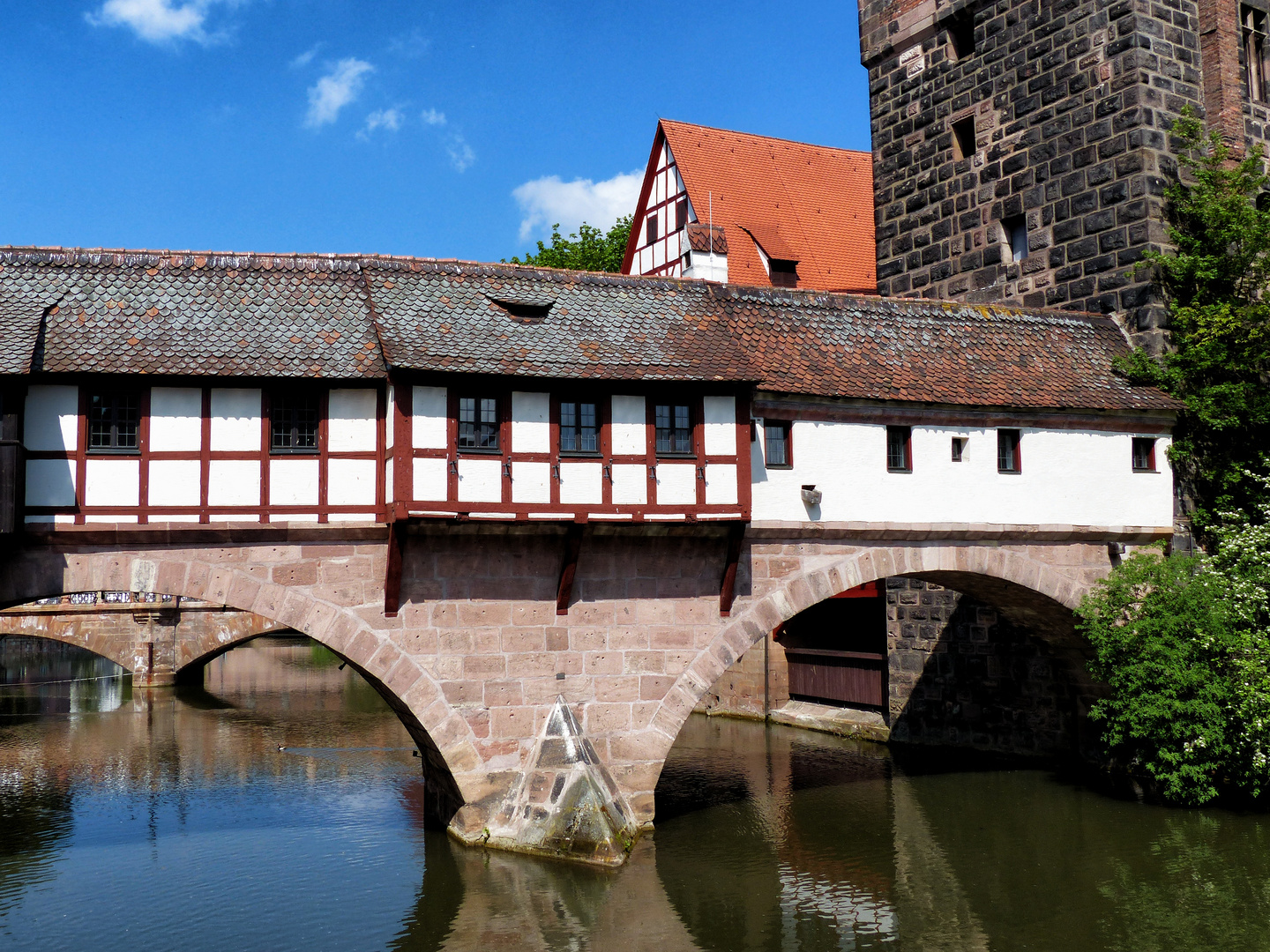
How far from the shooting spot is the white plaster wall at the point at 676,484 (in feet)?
49.8

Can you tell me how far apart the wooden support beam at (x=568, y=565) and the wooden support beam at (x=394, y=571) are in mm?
1960

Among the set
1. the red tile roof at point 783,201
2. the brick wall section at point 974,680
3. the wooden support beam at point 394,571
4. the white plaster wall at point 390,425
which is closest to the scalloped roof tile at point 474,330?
the white plaster wall at point 390,425

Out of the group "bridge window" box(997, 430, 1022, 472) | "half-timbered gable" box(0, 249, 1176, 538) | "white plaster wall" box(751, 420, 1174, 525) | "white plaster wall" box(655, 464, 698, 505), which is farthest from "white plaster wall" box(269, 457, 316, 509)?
"bridge window" box(997, 430, 1022, 472)

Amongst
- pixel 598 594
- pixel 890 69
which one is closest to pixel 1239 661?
pixel 598 594

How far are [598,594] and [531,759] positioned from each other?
2169 millimetres

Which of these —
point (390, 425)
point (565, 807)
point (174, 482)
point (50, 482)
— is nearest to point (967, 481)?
point (565, 807)

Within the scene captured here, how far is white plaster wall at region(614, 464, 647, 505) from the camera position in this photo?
15.1 metres

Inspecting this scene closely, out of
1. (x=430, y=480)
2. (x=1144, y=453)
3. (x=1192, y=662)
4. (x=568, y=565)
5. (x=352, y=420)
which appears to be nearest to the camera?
(x=430, y=480)

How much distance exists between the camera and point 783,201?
3219 cm

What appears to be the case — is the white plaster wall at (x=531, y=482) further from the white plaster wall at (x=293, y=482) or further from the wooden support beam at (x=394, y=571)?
the white plaster wall at (x=293, y=482)

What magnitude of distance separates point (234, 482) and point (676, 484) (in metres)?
5.17

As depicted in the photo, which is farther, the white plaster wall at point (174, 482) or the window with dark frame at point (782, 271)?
the window with dark frame at point (782, 271)

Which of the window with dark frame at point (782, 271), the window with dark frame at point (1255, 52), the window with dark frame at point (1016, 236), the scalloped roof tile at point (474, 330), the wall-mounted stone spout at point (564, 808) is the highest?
the window with dark frame at point (1255, 52)

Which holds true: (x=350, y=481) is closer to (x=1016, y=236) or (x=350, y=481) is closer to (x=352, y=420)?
(x=352, y=420)
